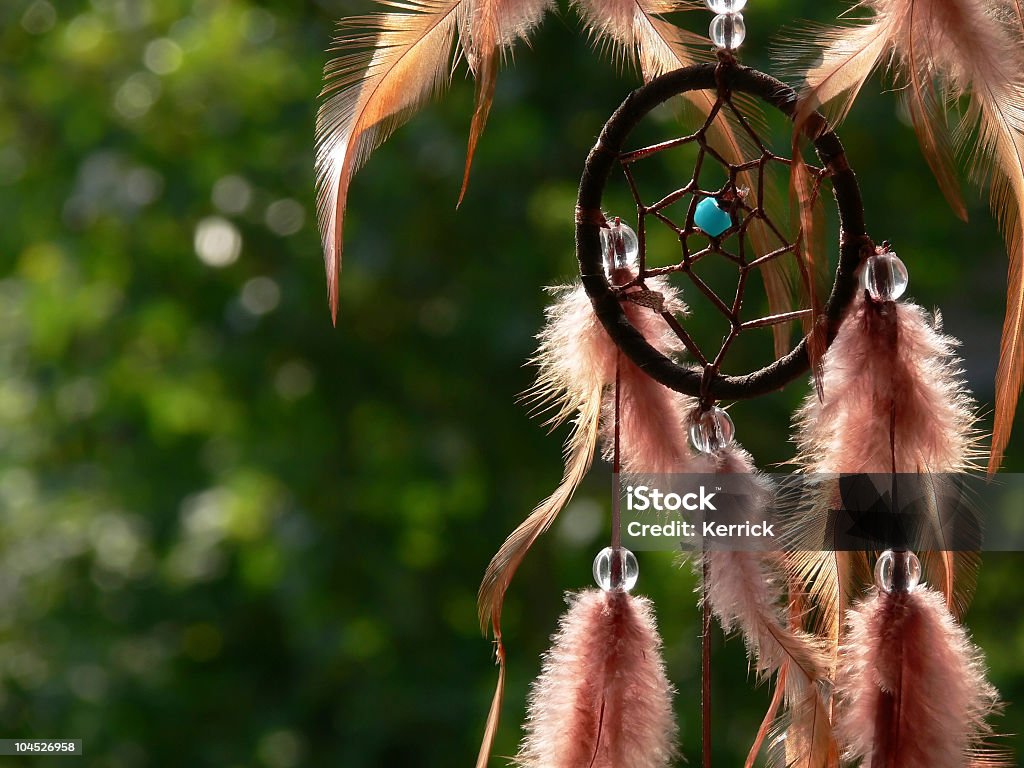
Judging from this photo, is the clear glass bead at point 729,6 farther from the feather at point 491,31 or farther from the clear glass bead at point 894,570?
the clear glass bead at point 894,570

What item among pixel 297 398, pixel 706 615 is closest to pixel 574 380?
pixel 706 615

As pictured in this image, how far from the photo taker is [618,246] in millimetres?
427

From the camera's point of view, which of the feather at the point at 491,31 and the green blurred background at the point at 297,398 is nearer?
the feather at the point at 491,31

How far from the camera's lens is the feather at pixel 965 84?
0.37 metres

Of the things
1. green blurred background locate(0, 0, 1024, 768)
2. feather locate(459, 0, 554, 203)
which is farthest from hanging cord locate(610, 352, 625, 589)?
green blurred background locate(0, 0, 1024, 768)

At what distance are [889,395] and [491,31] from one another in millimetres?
213

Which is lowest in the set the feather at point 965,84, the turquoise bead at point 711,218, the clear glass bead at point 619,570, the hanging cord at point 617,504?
the clear glass bead at point 619,570

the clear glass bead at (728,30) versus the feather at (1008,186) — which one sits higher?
the clear glass bead at (728,30)

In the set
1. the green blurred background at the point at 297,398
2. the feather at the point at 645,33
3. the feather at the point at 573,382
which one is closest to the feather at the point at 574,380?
the feather at the point at 573,382

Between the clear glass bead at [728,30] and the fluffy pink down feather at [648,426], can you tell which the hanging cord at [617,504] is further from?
the clear glass bead at [728,30]

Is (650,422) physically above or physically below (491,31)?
below

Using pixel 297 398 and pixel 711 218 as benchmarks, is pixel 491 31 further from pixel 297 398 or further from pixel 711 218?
pixel 297 398

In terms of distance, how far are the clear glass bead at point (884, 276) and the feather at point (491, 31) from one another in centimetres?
16

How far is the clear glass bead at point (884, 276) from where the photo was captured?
0.38m
